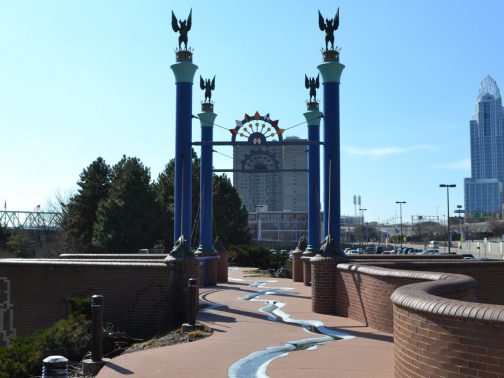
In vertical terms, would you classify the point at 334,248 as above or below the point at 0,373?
above

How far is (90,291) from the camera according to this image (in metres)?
13.4

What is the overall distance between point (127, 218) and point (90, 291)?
2756cm

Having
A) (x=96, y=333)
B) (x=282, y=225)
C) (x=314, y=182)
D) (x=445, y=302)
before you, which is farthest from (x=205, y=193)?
(x=282, y=225)

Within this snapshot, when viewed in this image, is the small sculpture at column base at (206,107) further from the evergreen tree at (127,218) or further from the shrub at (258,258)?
the evergreen tree at (127,218)

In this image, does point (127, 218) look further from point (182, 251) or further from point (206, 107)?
point (182, 251)

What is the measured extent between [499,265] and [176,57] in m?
11.2

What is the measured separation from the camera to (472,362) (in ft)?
15.4

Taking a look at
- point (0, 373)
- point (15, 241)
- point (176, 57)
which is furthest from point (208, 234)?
point (15, 241)

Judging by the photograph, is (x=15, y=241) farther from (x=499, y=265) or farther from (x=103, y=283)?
(x=499, y=265)

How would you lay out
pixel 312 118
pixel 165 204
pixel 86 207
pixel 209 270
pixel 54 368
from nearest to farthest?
pixel 54 368
pixel 209 270
pixel 312 118
pixel 165 204
pixel 86 207

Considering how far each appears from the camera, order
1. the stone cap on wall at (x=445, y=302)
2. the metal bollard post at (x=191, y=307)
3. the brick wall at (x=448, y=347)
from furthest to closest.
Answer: the metal bollard post at (x=191, y=307)
the stone cap on wall at (x=445, y=302)
the brick wall at (x=448, y=347)

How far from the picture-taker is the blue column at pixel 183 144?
17.3 meters

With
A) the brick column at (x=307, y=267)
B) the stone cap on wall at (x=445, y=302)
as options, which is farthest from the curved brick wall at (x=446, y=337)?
the brick column at (x=307, y=267)

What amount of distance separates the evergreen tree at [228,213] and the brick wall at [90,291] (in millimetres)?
34965
